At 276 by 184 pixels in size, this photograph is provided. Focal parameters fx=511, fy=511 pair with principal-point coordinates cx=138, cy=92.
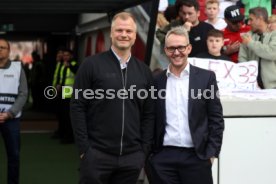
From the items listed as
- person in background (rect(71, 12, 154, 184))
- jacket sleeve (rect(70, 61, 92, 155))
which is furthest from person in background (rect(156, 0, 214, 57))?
jacket sleeve (rect(70, 61, 92, 155))

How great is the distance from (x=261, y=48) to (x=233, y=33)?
41.1 inches

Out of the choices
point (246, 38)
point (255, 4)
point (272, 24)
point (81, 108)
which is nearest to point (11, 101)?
point (81, 108)

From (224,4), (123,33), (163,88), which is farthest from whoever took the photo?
(224,4)

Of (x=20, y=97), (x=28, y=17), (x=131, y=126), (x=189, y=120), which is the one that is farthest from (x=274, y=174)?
(x=28, y=17)

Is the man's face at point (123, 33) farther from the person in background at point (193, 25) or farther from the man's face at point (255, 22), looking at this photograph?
the man's face at point (255, 22)

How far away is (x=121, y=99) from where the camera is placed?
372cm

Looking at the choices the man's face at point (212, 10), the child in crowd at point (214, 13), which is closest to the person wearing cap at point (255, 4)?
the child in crowd at point (214, 13)

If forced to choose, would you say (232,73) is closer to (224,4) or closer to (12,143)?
(12,143)

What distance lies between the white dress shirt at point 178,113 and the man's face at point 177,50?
0.10 m

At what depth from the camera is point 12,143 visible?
568 cm

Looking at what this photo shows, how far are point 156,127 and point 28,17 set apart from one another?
38.1 ft

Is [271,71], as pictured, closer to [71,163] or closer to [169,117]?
[169,117]

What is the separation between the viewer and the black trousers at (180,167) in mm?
3885

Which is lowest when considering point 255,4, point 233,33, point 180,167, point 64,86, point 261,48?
point 180,167
